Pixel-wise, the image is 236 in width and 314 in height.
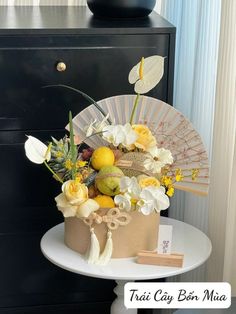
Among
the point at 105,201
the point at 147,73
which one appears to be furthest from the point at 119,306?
the point at 147,73

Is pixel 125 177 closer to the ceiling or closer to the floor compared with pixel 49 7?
closer to the floor

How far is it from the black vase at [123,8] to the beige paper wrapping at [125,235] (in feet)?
1.94

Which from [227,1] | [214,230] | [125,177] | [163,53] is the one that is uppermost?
[227,1]

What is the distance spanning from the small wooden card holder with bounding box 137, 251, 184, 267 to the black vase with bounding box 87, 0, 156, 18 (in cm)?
68

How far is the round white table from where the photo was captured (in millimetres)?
1918

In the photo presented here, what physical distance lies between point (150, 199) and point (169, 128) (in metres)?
0.27

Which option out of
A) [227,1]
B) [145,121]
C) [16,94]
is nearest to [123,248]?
[145,121]

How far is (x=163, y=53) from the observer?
87.2 inches

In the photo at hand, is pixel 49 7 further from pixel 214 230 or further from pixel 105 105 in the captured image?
pixel 214 230

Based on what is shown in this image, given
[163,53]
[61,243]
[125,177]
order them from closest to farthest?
[125,177] → [61,243] → [163,53]

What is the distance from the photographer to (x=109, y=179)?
6.41 feet

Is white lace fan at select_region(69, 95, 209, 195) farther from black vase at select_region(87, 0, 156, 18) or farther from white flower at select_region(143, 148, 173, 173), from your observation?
black vase at select_region(87, 0, 156, 18)

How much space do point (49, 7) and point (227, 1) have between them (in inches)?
25.2

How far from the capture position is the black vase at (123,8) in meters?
2.26
